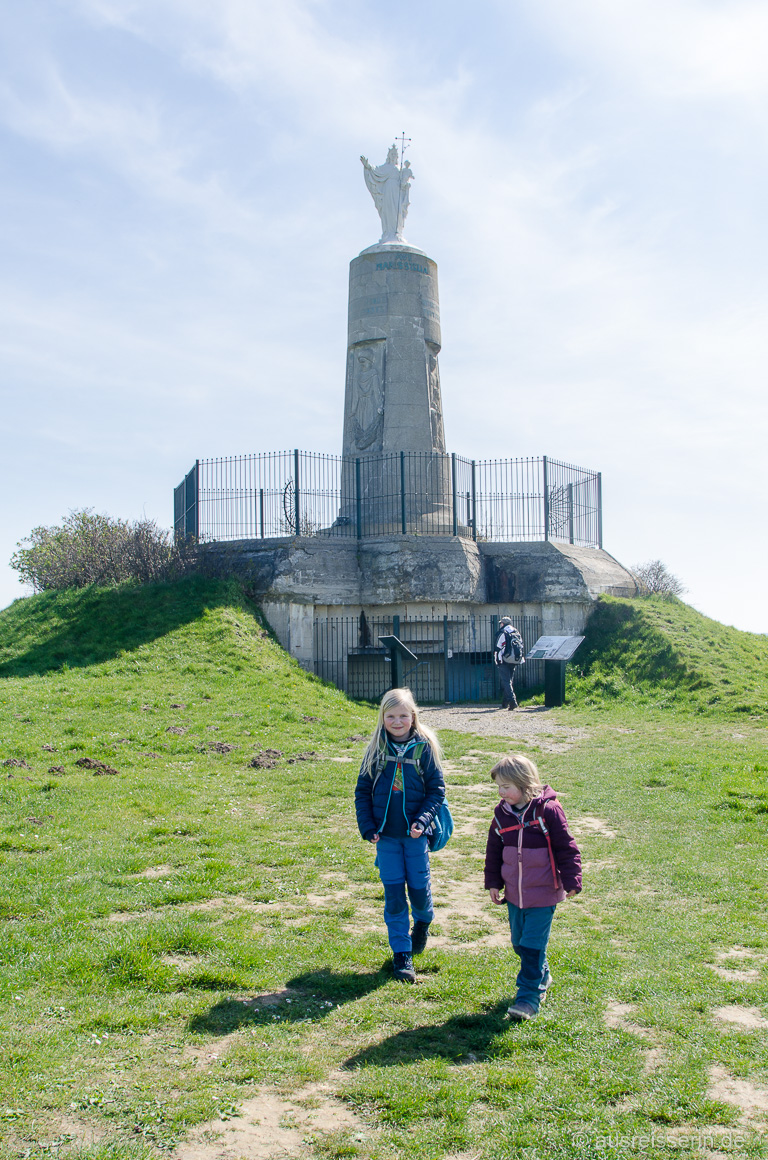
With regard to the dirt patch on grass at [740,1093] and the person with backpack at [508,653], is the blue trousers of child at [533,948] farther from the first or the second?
the person with backpack at [508,653]

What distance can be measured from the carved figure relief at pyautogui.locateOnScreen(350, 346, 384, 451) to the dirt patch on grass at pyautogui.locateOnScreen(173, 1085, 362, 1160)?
690 inches

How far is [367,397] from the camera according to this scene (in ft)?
67.4

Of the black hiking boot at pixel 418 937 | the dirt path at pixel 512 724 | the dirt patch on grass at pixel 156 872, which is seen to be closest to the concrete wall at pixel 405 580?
the dirt path at pixel 512 724

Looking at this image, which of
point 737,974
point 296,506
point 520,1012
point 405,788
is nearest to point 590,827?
point 737,974

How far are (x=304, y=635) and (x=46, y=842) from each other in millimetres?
11973

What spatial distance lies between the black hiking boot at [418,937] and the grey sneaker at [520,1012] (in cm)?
92

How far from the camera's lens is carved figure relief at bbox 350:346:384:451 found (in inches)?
802

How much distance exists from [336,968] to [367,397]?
1678 centimetres

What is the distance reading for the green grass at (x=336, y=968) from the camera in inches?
135

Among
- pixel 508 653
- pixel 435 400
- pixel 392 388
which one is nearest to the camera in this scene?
pixel 508 653

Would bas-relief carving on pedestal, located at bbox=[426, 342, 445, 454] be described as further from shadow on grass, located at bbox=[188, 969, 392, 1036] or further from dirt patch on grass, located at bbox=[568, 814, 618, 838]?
shadow on grass, located at bbox=[188, 969, 392, 1036]

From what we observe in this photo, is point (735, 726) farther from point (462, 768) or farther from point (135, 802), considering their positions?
point (135, 802)

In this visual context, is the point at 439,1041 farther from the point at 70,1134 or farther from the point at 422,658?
the point at 422,658

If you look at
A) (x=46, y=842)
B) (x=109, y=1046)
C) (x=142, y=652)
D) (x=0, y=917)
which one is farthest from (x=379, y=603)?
(x=109, y=1046)
